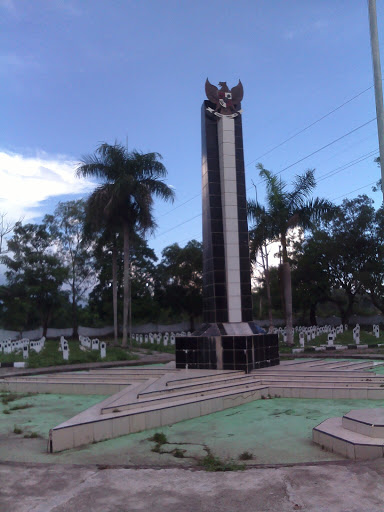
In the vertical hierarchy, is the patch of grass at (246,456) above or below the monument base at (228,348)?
below

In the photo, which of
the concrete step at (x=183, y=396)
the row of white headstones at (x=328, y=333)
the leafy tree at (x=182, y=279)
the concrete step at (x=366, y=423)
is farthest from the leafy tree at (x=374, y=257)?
the concrete step at (x=366, y=423)

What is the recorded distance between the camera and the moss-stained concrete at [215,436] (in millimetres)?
5438

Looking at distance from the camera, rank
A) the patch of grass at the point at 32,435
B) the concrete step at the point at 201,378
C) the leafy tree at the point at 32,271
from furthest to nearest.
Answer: the leafy tree at the point at 32,271 → the concrete step at the point at 201,378 → the patch of grass at the point at 32,435

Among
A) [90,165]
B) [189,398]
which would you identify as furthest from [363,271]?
[189,398]

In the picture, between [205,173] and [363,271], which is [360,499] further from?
[363,271]

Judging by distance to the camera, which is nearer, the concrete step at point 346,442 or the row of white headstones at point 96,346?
the concrete step at point 346,442

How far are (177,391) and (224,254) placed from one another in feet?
16.4

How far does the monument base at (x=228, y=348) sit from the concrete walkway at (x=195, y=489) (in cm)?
705

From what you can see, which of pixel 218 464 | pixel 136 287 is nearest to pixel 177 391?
pixel 218 464

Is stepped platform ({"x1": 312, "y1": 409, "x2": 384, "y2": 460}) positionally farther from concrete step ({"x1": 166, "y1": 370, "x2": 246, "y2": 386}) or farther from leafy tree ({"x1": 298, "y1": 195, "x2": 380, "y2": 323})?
leafy tree ({"x1": 298, "y1": 195, "x2": 380, "y2": 323})

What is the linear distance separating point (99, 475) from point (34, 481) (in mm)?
626

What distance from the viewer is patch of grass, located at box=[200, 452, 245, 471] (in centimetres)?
472

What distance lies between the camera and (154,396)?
841 centimetres

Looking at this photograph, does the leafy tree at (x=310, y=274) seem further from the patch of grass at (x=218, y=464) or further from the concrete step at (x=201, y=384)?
the patch of grass at (x=218, y=464)
